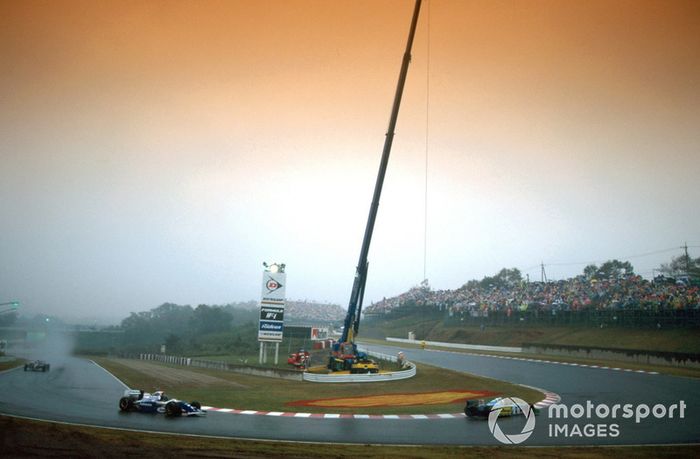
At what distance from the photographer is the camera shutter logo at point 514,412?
1509cm

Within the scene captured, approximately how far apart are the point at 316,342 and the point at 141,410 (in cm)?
3750

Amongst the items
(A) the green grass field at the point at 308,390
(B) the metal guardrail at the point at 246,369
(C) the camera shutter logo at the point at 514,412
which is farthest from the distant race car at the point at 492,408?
(B) the metal guardrail at the point at 246,369

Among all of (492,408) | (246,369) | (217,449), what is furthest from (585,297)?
(217,449)

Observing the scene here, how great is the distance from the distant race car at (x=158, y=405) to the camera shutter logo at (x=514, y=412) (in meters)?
10.9

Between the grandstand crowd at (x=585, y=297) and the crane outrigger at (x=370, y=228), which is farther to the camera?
the grandstand crowd at (x=585, y=297)

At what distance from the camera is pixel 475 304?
80.2 m

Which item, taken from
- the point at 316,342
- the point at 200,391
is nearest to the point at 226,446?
the point at 200,391

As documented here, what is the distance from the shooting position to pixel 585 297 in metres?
60.9

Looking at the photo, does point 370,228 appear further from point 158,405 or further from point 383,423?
point 158,405

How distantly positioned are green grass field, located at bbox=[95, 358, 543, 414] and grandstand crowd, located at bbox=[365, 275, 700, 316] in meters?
25.7

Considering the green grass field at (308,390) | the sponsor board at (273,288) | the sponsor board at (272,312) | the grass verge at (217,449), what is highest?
the sponsor board at (273,288)

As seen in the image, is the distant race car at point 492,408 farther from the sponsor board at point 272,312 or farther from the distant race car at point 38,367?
the distant race car at point 38,367

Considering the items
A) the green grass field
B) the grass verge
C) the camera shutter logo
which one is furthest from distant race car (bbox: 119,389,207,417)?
the camera shutter logo

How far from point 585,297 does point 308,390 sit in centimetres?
4577
